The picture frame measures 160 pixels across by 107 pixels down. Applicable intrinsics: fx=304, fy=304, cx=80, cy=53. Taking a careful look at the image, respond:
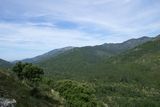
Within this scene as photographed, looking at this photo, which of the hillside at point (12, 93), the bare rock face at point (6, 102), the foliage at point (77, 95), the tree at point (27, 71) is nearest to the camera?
the bare rock face at point (6, 102)

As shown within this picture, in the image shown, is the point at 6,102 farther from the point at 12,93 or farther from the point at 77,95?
the point at 77,95

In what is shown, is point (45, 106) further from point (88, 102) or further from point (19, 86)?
point (88, 102)

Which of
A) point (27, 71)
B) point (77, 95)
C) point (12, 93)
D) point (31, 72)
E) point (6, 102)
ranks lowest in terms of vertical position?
point (77, 95)

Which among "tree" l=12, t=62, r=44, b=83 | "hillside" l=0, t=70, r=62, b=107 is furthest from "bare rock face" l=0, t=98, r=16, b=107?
"tree" l=12, t=62, r=44, b=83

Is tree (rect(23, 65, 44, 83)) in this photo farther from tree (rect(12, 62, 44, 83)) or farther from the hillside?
the hillside

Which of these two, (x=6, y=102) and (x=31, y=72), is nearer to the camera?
(x=6, y=102)

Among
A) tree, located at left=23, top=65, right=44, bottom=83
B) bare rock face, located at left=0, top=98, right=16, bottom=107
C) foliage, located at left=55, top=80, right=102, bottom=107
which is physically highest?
tree, located at left=23, top=65, right=44, bottom=83

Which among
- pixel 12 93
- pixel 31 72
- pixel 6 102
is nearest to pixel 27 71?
pixel 31 72

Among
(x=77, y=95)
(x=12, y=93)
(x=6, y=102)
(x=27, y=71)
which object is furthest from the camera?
(x=77, y=95)

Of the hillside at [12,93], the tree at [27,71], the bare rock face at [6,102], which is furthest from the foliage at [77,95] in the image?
the bare rock face at [6,102]

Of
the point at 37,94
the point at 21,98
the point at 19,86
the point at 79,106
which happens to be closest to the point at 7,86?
the point at 21,98

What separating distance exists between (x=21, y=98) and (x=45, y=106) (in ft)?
22.3

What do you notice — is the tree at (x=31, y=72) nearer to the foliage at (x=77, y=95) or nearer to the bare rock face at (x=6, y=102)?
the foliage at (x=77, y=95)

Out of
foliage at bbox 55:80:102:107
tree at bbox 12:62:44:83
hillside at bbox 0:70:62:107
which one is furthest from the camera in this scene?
foliage at bbox 55:80:102:107
